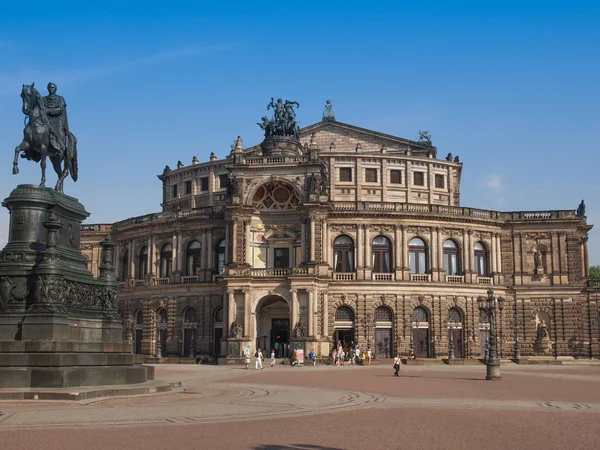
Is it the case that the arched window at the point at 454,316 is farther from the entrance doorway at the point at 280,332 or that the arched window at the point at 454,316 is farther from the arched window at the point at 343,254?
the entrance doorway at the point at 280,332

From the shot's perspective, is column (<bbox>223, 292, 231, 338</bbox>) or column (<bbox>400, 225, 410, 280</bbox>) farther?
column (<bbox>400, 225, 410, 280</bbox>)

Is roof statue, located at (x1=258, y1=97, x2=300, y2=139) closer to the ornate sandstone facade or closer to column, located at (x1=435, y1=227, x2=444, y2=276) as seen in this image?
the ornate sandstone facade

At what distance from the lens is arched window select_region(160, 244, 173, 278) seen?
70.1m

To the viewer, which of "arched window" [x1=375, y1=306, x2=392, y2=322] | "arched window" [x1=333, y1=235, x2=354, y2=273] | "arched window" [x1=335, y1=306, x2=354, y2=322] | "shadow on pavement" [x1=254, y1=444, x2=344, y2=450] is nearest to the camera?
"shadow on pavement" [x1=254, y1=444, x2=344, y2=450]

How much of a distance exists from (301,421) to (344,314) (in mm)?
47334

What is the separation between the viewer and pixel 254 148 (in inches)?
2938

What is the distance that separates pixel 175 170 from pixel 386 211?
2760 centimetres

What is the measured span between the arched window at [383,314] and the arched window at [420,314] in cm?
227

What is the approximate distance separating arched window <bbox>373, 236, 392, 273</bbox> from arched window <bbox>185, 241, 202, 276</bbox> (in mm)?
16470

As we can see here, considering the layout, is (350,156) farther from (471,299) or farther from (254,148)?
(471,299)

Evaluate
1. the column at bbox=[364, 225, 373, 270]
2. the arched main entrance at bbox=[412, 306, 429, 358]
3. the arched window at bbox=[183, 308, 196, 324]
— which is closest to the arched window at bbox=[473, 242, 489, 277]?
the arched main entrance at bbox=[412, 306, 429, 358]

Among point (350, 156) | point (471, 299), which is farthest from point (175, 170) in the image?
point (471, 299)

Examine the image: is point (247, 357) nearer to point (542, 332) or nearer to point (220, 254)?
point (220, 254)

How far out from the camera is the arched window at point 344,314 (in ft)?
211
